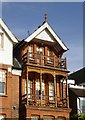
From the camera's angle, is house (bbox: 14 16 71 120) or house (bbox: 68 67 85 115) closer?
house (bbox: 14 16 71 120)

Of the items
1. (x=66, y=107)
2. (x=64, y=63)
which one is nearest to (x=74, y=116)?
(x=66, y=107)

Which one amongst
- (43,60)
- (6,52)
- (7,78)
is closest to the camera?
(7,78)

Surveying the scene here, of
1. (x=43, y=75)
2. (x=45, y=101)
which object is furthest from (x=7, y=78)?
(x=45, y=101)

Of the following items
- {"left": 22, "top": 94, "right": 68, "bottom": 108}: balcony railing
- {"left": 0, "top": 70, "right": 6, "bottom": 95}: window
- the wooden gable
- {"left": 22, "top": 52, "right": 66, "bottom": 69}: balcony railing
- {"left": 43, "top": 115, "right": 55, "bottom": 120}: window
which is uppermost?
the wooden gable

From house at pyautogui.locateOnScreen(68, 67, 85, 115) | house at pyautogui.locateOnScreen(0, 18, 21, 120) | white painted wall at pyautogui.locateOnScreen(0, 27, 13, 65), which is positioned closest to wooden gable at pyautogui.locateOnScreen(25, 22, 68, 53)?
white painted wall at pyautogui.locateOnScreen(0, 27, 13, 65)

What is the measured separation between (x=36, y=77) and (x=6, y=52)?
3.75 m

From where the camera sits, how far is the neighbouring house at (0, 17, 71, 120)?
95.5ft

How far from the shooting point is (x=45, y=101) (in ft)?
102

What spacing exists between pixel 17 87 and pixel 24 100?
133 cm

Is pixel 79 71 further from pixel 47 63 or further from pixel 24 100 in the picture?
pixel 24 100

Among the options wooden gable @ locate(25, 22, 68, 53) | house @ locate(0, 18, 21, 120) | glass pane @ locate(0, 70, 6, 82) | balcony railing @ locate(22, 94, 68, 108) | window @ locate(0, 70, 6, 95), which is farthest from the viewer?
wooden gable @ locate(25, 22, 68, 53)

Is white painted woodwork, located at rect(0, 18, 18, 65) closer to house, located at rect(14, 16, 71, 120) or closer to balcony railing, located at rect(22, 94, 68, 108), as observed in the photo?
house, located at rect(14, 16, 71, 120)

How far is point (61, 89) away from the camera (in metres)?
32.9

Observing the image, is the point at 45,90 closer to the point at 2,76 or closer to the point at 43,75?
the point at 43,75
